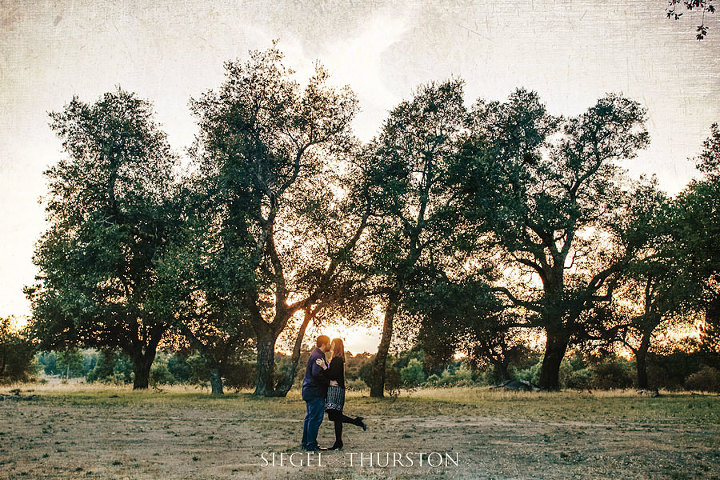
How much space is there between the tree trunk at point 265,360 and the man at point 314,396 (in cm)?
2069

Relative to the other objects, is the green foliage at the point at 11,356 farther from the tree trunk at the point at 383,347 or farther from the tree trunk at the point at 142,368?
the tree trunk at the point at 383,347

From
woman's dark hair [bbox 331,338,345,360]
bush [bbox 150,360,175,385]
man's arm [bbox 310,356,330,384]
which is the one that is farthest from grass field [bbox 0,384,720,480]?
bush [bbox 150,360,175,385]

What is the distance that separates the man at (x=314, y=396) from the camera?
9938 millimetres

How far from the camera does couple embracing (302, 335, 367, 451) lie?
32.7 ft

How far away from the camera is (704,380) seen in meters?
44.4

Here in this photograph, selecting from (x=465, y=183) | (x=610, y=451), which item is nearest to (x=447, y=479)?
(x=610, y=451)

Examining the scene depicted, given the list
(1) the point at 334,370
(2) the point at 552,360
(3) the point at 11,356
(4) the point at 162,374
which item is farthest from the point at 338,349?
(4) the point at 162,374

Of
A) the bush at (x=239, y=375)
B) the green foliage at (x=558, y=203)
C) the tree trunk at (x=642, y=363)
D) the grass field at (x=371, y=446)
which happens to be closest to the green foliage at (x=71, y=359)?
the bush at (x=239, y=375)

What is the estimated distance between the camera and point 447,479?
7.33m

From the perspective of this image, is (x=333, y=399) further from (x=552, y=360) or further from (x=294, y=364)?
(x=552, y=360)

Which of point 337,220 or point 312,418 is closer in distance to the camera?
point 312,418

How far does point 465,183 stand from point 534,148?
21.7 feet

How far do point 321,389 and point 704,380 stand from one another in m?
46.5

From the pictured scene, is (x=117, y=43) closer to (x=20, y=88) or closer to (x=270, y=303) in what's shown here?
(x=20, y=88)
